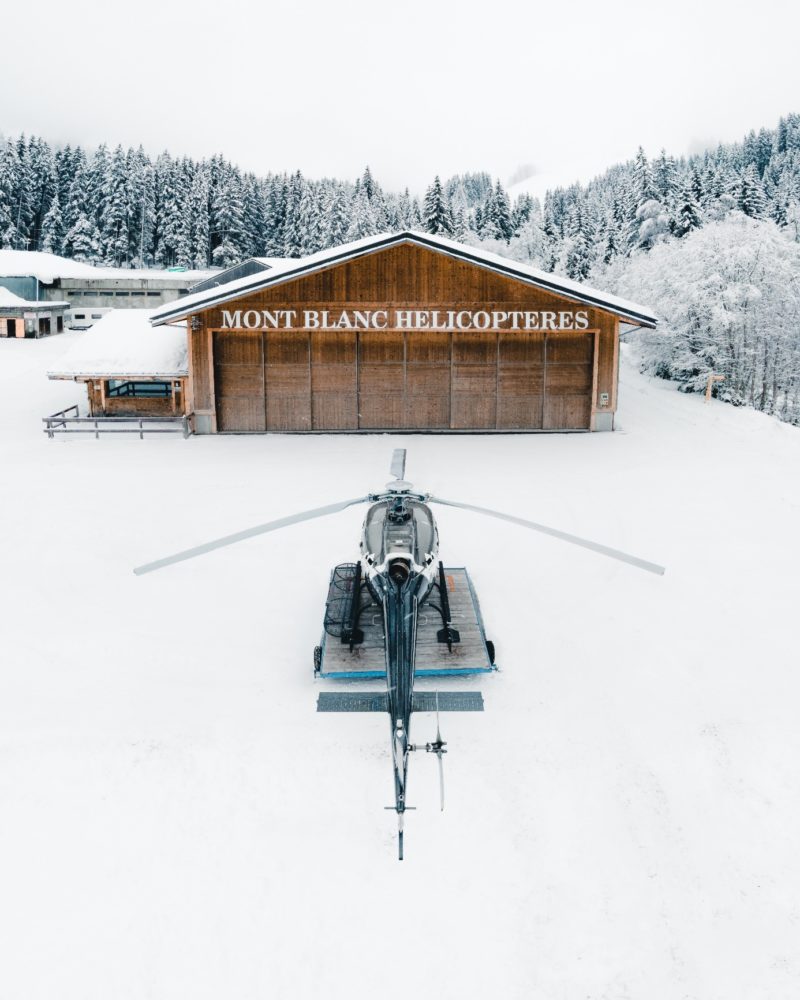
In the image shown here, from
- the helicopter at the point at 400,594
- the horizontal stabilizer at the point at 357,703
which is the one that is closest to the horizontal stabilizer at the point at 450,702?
the helicopter at the point at 400,594

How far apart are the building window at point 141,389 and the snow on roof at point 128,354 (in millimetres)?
1596

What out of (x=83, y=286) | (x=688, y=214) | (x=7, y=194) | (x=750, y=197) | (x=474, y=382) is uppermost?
(x=7, y=194)

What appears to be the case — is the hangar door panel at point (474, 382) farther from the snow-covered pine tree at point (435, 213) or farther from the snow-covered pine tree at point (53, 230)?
the snow-covered pine tree at point (53, 230)

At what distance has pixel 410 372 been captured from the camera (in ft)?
93.0

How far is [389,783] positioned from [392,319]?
20.4m

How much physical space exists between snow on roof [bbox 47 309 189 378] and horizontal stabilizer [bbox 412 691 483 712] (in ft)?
70.5

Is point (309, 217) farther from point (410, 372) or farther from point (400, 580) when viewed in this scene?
point (400, 580)

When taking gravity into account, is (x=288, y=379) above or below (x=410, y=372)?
below

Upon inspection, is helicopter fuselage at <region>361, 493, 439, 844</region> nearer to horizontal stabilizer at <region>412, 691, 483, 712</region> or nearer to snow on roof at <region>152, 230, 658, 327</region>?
horizontal stabilizer at <region>412, 691, 483, 712</region>

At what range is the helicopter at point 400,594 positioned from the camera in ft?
27.3

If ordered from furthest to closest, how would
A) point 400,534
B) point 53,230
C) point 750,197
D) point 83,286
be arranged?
1. point 53,230
2. point 750,197
3. point 83,286
4. point 400,534

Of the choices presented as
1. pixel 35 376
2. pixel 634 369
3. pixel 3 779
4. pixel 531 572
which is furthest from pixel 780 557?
pixel 35 376

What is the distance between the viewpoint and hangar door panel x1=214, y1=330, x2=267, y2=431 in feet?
92.2

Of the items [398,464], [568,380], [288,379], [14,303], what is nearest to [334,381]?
[288,379]
